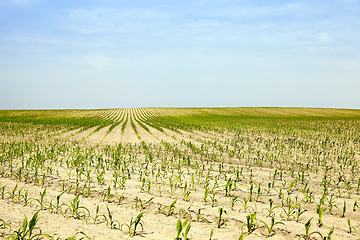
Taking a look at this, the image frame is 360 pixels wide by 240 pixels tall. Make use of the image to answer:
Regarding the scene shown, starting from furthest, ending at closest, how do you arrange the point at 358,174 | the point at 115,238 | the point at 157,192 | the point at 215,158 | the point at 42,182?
the point at 215,158, the point at 358,174, the point at 42,182, the point at 157,192, the point at 115,238

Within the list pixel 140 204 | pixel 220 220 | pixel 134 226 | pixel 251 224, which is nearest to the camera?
pixel 251 224

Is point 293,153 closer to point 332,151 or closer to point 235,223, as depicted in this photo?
point 332,151

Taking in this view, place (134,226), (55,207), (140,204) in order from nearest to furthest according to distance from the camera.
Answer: (134,226) < (55,207) < (140,204)

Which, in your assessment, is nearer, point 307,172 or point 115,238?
point 115,238

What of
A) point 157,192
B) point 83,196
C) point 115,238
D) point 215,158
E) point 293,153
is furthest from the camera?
point 293,153

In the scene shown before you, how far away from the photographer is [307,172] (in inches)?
345

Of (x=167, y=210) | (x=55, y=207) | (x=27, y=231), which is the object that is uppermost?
(x=27, y=231)

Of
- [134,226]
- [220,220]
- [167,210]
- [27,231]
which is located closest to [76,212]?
[27,231]

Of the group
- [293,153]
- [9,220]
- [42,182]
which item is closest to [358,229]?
[9,220]

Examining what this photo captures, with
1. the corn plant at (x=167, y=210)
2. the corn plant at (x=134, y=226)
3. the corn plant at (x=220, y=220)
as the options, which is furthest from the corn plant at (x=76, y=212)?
the corn plant at (x=220, y=220)

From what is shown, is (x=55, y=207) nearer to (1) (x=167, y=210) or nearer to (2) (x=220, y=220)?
(1) (x=167, y=210)

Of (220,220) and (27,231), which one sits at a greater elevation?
(27,231)

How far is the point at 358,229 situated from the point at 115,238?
4401 millimetres

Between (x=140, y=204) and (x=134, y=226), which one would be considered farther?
(x=140, y=204)
